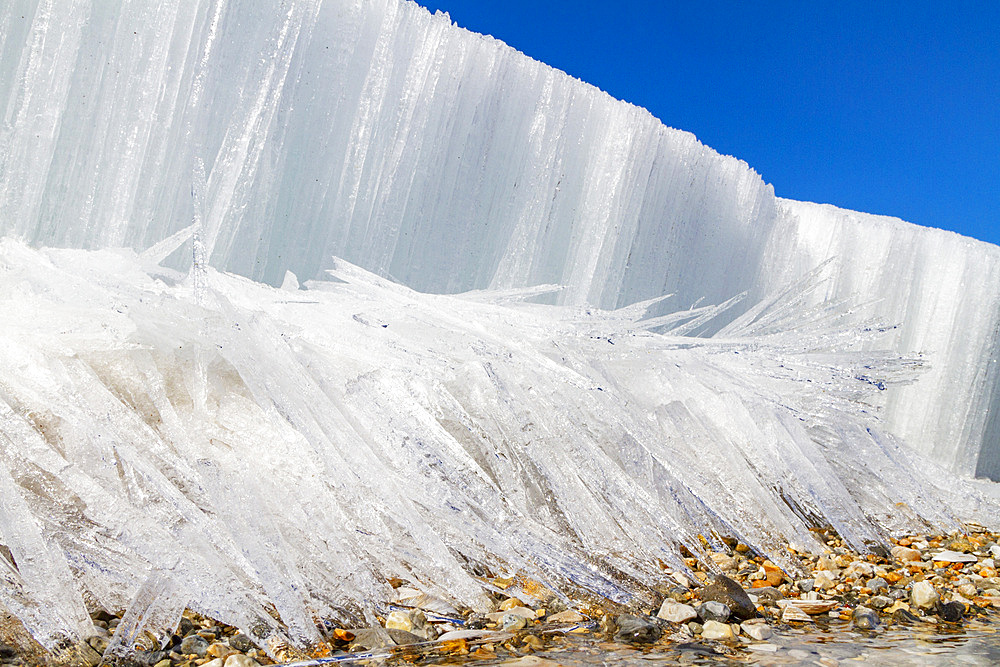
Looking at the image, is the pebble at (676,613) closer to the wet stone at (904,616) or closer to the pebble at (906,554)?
the wet stone at (904,616)

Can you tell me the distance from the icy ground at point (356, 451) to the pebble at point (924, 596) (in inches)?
23.9

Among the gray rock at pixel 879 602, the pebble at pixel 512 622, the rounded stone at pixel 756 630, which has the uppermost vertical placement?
the gray rock at pixel 879 602

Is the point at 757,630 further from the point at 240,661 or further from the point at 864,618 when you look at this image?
the point at 240,661

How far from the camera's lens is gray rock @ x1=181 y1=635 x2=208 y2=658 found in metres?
1.74

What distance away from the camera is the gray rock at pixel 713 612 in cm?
214

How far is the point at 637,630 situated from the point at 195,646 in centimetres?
107

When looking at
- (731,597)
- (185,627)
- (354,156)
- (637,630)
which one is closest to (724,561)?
(731,597)

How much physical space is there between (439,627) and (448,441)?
28.9 inches

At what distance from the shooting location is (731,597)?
2.24 meters

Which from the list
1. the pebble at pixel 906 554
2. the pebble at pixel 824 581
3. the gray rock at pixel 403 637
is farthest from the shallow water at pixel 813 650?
the pebble at pixel 906 554

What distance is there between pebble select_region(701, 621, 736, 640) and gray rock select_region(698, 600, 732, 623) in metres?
0.05

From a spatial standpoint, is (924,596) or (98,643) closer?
(98,643)

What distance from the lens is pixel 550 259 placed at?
4.15 m

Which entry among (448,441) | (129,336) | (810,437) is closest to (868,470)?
(810,437)
